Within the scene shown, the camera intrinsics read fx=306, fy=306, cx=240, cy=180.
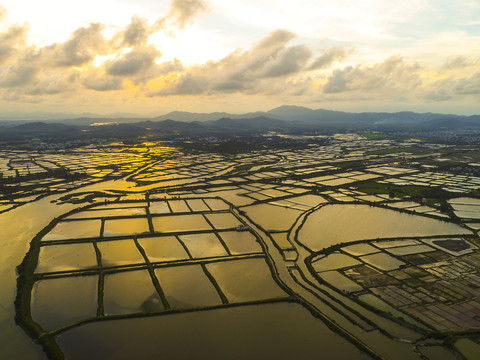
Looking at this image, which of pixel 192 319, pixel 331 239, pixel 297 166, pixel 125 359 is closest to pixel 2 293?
pixel 125 359

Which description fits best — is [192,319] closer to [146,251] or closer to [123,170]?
[146,251]

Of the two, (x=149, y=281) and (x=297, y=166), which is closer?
(x=149, y=281)

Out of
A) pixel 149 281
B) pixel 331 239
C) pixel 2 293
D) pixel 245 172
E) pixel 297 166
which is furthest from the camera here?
pixel 297 166

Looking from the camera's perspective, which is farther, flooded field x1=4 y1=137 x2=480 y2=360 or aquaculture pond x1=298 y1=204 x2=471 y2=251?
aquaculture pond x1=298 y1=204 x2=471 y2=251

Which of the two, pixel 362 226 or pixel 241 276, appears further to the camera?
pixel 362 226

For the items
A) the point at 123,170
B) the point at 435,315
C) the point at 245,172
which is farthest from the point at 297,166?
the point at 435,315

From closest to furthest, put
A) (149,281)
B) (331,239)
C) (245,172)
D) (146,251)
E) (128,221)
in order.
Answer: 1. (149,281)
2. (146,251)
3. (331,239)
4. (128,221)
5. (245,172)

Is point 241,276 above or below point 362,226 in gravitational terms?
below

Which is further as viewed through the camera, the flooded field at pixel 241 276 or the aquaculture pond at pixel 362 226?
the aquaculture pond at pixel 362 226
